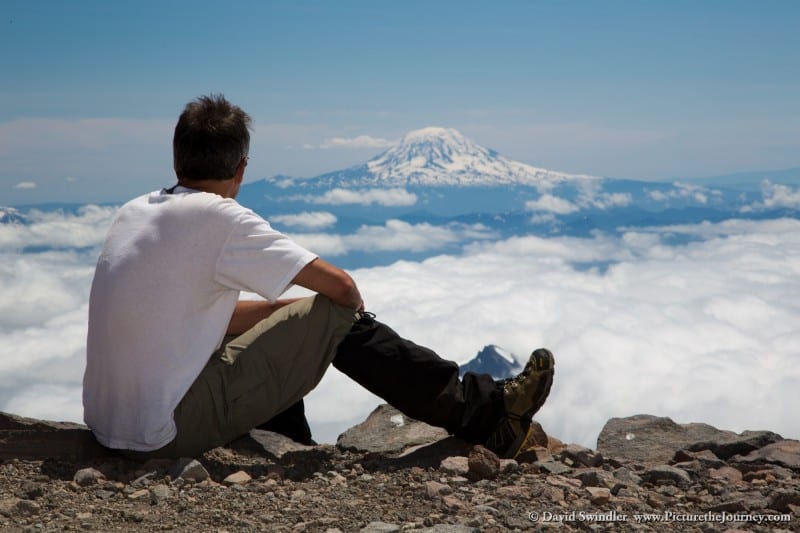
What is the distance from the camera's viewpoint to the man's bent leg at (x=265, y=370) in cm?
518

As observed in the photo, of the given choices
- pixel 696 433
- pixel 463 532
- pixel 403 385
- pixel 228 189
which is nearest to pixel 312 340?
pixel 403 385

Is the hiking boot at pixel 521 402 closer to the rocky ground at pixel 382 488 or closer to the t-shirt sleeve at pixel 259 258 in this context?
the rocky ground at pixel 382 488

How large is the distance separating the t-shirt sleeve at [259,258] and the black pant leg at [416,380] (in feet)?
2.92

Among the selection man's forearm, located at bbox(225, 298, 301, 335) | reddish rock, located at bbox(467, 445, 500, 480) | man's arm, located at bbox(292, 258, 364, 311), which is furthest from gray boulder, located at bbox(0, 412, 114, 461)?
reddish rock, located at bbox(467, 445, 500, 480)

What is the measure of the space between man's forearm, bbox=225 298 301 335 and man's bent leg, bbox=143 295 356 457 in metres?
0.27

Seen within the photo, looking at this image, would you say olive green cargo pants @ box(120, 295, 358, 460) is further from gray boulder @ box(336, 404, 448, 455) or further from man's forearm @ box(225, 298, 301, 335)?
gray boulder @ box(336, 404, 448, 455)

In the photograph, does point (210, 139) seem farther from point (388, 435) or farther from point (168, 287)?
point (388, 435)

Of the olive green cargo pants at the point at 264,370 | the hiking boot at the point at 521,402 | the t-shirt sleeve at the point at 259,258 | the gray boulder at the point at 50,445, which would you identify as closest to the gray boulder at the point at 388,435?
the hiking boot at the point at 521,402

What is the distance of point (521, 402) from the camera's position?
5.62 m

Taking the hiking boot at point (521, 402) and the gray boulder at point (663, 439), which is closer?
the hiking boot at point (521, 402)

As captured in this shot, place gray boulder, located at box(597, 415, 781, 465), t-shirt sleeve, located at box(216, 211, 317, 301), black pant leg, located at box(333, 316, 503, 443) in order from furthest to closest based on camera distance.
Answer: gray boulder, located at box(597, 415, 781, 465) < black pant leg, located at box(333, 316, 503, 443) < t-shirt sleeve, located at box(216, 211, 317, 301)

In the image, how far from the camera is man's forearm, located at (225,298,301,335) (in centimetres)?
563

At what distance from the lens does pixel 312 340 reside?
5254mm

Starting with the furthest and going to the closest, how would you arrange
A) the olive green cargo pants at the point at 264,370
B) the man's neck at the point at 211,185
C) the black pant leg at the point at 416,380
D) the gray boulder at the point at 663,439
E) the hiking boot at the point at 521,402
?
the gray boulder at the point at 663,439 < the hiking boot at the point at 521,402 < the black pant leg at the point at 416,380 < the olive green cargo pants at the point at 264,370 < the man's neck at the point at 211,185
